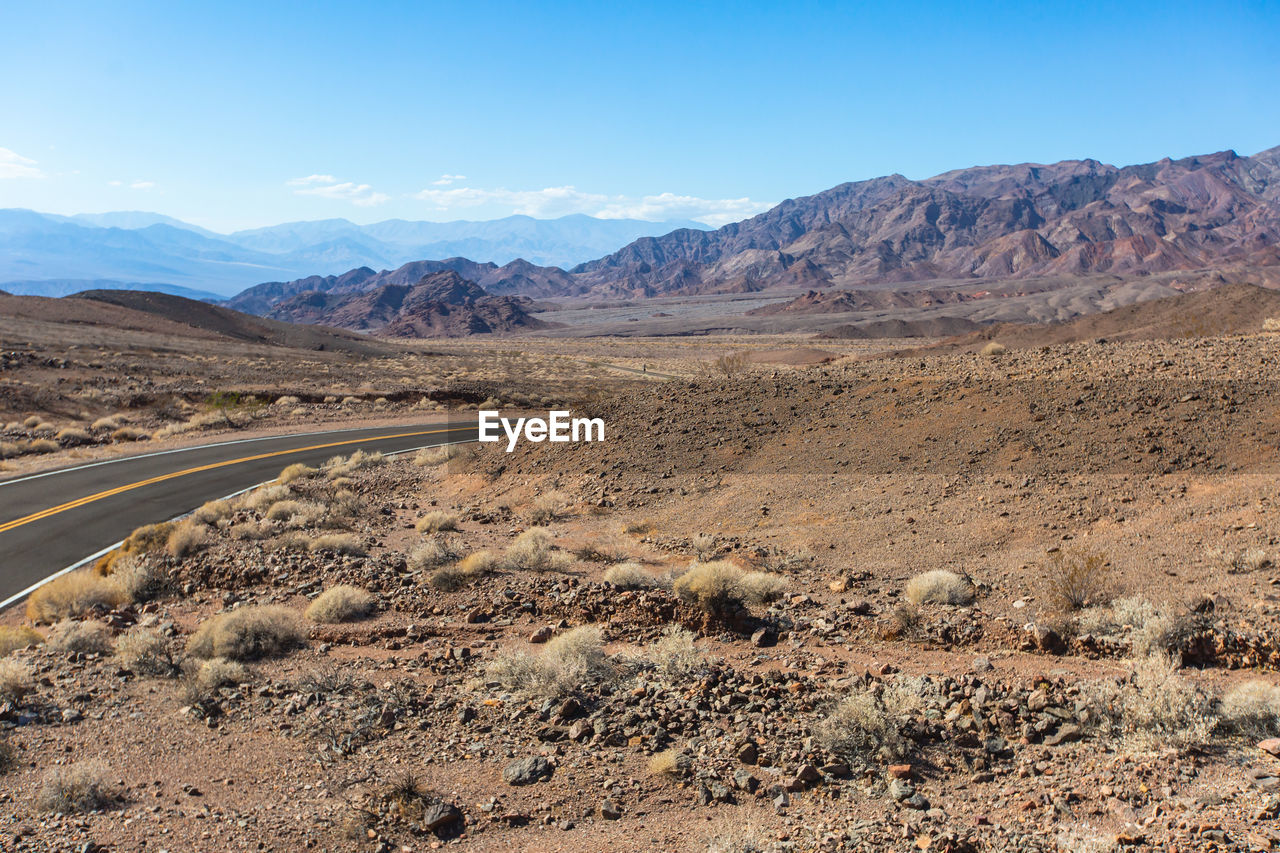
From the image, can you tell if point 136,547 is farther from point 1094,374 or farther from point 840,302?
point 840,302

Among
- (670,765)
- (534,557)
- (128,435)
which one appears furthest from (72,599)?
(128,435)

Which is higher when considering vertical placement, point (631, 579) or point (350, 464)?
point (350, 464)

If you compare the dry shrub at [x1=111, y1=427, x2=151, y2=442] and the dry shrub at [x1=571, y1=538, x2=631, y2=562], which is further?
the dry shrub at [x1=111, y1=427, x2=151, y2=442]

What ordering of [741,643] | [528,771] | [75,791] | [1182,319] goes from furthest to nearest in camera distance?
1. [1182,319]
2. [741,643]
3. [528,771]
4. [75,791]

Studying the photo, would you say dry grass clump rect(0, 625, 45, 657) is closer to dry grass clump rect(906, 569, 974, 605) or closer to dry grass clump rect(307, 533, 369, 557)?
dry grass clump rect(307, 533, 369, 557)

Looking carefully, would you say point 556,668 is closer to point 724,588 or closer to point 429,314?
point 724,588

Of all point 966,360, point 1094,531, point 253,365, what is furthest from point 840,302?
point 1094,531

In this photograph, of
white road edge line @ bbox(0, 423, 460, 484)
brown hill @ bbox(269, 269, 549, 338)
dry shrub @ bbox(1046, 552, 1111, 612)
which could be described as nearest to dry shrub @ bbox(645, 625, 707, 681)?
dry shrub @ bbox(1046, 552, 1111, 612)
